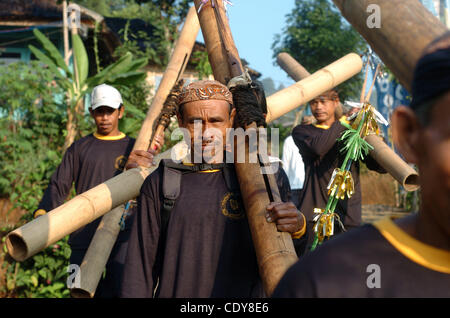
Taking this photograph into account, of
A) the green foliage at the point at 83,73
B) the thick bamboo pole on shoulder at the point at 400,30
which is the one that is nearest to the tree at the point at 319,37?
the green foliage at the point at 83,73

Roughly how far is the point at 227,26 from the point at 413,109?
209 centimetres

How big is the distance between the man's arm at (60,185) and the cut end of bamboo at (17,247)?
2.04 metres

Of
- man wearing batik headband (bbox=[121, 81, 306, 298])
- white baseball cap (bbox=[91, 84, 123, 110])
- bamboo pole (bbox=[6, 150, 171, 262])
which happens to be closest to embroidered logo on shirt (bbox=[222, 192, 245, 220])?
man wearing batik headband (bbox=[121, 81, 306, 298])

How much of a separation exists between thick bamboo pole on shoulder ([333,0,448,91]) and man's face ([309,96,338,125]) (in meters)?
3.84

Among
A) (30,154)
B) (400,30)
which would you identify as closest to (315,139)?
(400,30)

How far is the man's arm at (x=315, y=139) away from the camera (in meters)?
4.76

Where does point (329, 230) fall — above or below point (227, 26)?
below

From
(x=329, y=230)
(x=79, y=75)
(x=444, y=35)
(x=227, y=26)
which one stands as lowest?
(x=329, y=230)

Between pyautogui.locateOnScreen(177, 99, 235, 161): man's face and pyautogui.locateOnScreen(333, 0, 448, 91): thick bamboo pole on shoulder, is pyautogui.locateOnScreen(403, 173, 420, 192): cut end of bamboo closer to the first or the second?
pyautogui.locateOnScreen(177, 99, 235, 161): man's face

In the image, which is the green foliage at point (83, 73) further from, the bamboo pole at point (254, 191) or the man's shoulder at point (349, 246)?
the man's shoulder at point (349, 246)

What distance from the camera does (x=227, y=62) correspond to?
305 cm

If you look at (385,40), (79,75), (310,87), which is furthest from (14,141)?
(385,40)

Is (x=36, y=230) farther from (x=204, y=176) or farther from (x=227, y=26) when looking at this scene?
(x=227, y=26)
